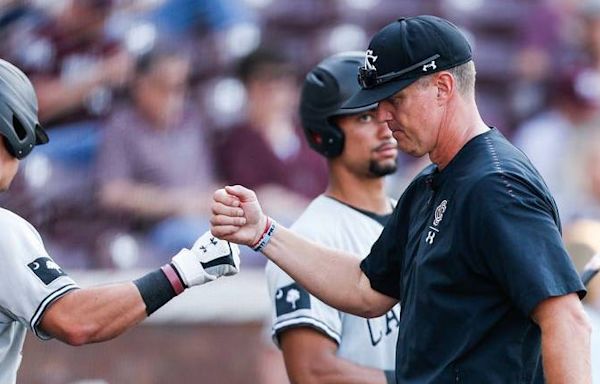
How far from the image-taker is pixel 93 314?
373cm

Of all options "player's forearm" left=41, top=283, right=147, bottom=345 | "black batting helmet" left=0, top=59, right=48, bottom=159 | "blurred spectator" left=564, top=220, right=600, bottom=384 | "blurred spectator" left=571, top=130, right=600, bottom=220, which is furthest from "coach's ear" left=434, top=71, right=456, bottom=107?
"blurred spectator" left=571, top=130, right=600, bottom=220

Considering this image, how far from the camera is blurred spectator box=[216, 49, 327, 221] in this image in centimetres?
760

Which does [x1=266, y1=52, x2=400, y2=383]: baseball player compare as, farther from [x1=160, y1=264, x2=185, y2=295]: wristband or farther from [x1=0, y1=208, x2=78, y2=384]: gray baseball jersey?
[x1=0, y1=208, x2=78, y2=384]: gray baseball jersey

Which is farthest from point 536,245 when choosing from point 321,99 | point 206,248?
point 321,99

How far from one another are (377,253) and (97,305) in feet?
2.91

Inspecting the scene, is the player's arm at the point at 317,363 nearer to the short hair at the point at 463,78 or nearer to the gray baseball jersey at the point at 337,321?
the gray baseball jersey at the point at 337,321

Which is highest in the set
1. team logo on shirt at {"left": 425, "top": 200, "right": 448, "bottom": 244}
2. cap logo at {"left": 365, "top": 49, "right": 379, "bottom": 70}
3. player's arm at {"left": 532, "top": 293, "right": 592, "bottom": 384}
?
cap logo at {"left": 365, "top": 49, "right": 379, "bottom": 70}

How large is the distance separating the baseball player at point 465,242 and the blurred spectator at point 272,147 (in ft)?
12.4

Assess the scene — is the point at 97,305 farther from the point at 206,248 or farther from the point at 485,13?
the point at 485,13

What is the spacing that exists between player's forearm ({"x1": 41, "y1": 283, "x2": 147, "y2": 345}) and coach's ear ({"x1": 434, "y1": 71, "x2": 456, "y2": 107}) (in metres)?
1.07

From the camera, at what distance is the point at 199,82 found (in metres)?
7.61

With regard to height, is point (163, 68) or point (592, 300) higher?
point (163, 68)

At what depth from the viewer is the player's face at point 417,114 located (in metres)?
3.58

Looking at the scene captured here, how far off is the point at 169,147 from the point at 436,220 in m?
4.10
